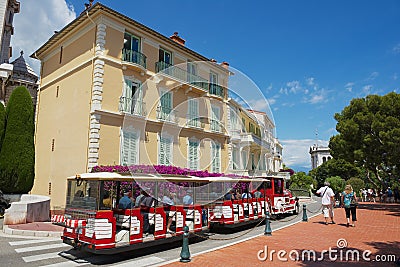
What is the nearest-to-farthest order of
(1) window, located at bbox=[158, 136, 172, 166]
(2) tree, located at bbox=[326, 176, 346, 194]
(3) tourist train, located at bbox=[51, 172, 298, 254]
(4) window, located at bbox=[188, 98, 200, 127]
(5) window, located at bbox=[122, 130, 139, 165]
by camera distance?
(3) tourist train, located at bbox=[51, 172, 298, 254] < (5) window, located at bbox=[122, 130, 139, 165] < (1) window, located at bbox=[158, 136, 172, 166] < (4) window, located at bbox=[188, 98, 200, 127] < (2) tree, located at bbox=[326, 176, 346, 194]

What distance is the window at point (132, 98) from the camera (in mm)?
16750

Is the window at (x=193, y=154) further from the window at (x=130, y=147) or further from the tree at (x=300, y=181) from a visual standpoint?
the tree at (x=300, y=181)

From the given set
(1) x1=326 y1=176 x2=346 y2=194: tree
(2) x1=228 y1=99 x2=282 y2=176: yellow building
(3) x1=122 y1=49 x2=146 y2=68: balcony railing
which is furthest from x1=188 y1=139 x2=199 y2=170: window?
(1) x1=326 y1=176 x2=346 y2=194: tree

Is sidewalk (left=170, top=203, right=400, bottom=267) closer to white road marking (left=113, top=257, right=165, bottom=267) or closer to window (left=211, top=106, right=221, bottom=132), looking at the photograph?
white road marking (left=113, top=257, right=165, bottom=267)

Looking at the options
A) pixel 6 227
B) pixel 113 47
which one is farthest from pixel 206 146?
pixel 6 227

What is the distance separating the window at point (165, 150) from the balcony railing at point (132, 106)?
6.98 feet

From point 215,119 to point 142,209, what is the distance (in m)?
14.3

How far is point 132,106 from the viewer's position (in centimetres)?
1709

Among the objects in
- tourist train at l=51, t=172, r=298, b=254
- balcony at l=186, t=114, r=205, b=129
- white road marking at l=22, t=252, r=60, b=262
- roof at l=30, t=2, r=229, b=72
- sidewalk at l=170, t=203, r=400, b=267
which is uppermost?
roof at l=30, t=2, r=229, b=72

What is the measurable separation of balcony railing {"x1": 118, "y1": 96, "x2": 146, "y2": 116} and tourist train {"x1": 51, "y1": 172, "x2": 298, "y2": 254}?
24.4 ft

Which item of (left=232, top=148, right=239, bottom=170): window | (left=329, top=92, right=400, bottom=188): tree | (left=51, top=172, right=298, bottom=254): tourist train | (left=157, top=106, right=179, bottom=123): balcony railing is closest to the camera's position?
(left=51, top=172, right=298, bottom=254): tourist train

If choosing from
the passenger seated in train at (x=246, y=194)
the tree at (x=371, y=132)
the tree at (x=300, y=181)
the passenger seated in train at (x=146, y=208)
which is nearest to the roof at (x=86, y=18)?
the passenger seated in train at (x=246, y=194)

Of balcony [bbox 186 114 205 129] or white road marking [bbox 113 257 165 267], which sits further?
balcony [bbox 186 114 205 129]

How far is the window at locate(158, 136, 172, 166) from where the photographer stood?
18331 millimetres
